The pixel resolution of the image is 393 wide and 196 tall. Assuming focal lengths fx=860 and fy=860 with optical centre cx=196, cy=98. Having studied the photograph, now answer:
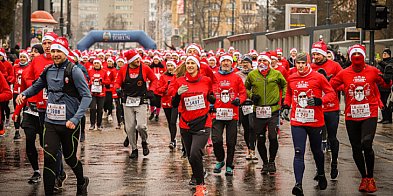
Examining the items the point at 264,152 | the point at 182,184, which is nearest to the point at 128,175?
the point at 182,184

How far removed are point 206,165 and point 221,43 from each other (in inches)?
2231

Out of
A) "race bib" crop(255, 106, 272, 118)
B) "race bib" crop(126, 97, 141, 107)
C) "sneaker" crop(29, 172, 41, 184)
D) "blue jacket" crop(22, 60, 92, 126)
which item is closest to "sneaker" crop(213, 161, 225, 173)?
"race bib" crop(255, 106, 272, 118)

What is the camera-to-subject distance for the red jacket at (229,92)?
527 inches

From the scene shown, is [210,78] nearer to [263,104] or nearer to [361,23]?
[263,104]

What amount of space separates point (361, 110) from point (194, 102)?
233cm

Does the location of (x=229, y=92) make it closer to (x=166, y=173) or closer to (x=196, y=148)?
(x=166, y=173)

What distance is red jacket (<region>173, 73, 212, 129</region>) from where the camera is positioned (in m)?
11.6

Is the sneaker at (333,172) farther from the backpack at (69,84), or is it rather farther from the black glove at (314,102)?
the backpack at (69,84)

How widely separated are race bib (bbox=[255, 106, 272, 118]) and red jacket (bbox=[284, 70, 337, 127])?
6.88 feet

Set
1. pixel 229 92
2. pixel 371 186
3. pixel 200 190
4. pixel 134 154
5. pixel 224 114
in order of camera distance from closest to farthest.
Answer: pixel 200 190 → pixel 371 186 → pixel 224 114 → pixel 229 92 → pixel 134 154

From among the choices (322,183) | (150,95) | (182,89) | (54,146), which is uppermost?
(182,89)

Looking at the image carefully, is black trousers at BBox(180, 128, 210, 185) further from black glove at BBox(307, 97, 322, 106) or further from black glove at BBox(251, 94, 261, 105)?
black glove at BBox(251, 94, 261, 105)

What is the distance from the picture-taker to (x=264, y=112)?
45.0 feet

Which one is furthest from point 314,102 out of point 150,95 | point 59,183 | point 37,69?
point 150,95
